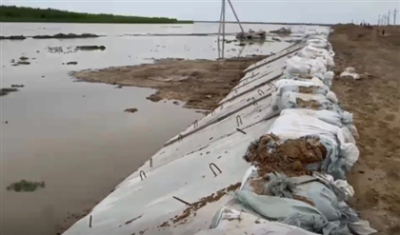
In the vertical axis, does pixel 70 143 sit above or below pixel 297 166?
below

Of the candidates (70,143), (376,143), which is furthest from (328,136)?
(70,143)

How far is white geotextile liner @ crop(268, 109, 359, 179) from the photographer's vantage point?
2.98 m

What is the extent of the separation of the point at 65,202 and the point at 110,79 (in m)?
9.02

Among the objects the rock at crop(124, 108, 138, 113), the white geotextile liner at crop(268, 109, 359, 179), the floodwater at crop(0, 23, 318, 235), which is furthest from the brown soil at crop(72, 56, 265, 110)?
the white geotextile liner at crop(268, 109, 359, 179)

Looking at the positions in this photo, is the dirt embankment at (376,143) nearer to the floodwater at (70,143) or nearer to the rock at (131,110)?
the floodwater at (70,143)

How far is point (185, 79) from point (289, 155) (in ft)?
33.7

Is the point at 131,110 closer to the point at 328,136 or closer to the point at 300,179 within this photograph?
the point at 328,136

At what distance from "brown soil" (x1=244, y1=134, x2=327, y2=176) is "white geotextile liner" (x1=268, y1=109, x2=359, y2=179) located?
7cm

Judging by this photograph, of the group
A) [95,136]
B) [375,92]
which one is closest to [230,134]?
[95,136]

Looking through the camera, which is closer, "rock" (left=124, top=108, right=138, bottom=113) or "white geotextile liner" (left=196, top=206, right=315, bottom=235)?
"white geotextile liner" (left=196, top=206, right=315, bottom=235)

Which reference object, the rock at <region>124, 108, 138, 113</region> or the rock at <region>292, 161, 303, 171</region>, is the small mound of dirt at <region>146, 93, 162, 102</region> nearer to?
the rock at <region>124, 108, 138, 113</region>

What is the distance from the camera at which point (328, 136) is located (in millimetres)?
3143


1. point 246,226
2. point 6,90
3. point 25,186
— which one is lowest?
point 25,186

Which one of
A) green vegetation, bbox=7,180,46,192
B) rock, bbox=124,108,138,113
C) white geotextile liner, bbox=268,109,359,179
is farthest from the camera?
rock, bbox=124,108,138,113
